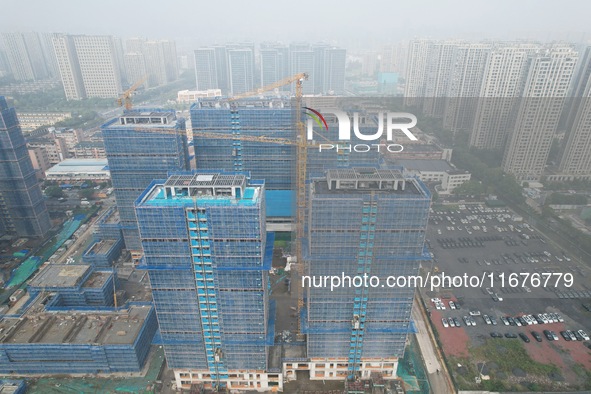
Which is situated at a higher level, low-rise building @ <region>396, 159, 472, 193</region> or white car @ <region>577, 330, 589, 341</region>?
low-rise building @ <region>396, 159, 472, 193</region>

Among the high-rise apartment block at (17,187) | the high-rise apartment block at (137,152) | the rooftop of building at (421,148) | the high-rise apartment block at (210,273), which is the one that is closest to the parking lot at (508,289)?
the high-rise apartment block at (210,273)

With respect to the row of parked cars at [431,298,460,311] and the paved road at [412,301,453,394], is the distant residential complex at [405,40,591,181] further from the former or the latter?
the paved road at [412,301,453,394]

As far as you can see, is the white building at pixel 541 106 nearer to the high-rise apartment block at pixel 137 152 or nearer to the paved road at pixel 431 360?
the paved road at pixel 431 360

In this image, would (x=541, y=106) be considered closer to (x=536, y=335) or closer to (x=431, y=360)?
(x=536, y=335)

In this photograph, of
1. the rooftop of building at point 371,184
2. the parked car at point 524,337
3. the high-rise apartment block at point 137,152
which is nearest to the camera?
the rooftop of building at point 371,184

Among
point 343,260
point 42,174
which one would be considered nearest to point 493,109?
point 343,260

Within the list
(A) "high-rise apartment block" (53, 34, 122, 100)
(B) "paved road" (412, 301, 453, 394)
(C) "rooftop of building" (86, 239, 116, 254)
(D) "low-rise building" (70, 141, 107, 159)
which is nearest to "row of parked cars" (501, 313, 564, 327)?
(B) "paved road" (412, 301, 453, 394)

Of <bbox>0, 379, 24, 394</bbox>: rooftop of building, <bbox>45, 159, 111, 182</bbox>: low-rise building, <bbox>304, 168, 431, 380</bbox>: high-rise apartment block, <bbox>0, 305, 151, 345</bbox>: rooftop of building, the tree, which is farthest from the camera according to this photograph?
<bbox>45, 159, 111, 182</bbox>: low-rise building
